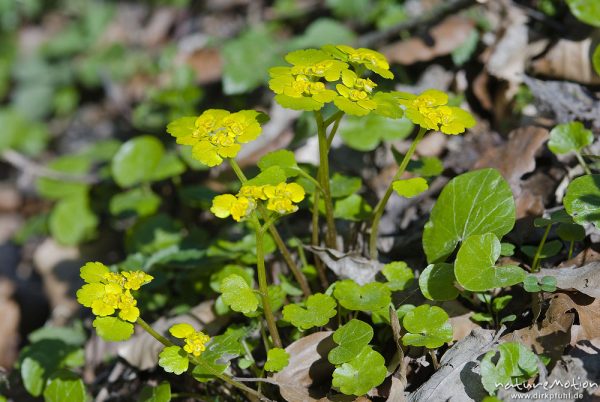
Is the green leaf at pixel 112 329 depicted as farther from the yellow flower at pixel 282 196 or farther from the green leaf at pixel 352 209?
the green leaf at pixel 352 209

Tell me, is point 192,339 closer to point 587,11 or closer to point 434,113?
point 434,113

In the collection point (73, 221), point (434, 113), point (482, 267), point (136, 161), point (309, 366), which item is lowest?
point (73, 221)

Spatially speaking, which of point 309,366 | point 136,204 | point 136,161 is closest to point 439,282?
point 309,366

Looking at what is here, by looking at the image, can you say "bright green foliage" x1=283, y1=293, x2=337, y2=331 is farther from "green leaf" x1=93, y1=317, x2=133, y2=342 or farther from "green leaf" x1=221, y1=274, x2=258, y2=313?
"green leaf" x1=93, y1=317, x2=133, y2=342

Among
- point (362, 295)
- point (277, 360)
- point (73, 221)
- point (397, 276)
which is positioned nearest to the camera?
point (277, 360)

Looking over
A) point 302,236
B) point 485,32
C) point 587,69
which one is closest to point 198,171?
point 302,236

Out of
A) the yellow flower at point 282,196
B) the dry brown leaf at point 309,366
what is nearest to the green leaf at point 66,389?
the dry brown leaf at point 309,366

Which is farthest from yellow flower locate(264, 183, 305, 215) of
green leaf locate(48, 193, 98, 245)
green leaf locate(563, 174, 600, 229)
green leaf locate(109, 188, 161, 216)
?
green leaf locate(48, 193, 98, 245)
